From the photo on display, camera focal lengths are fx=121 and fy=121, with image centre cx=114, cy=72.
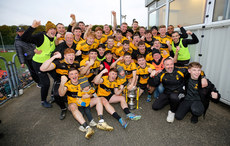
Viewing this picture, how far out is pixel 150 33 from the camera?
4.63 m

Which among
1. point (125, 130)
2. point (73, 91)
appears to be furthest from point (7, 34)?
point (125, 130)

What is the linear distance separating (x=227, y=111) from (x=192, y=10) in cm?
369

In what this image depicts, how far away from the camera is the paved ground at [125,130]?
2.29 metres

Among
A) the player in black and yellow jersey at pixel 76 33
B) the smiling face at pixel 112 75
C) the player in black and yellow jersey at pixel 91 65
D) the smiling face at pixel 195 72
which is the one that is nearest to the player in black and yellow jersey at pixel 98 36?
the player in black and yellow jersey at pixel 76 33

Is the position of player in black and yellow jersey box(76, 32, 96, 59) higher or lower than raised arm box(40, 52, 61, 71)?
higher

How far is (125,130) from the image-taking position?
2572 millimetres

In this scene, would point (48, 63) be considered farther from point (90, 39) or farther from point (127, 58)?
point (127, 58)

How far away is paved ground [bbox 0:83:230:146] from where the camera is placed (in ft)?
7.52

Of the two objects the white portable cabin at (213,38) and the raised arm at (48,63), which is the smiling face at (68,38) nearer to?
the raised arm at (48,63)

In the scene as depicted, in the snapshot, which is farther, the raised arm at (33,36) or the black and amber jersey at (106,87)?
the black and amber jersey at (106,87)

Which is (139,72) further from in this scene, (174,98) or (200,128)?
(200,128)

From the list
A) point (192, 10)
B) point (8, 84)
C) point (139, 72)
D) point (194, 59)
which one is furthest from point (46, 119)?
point (192, 10)

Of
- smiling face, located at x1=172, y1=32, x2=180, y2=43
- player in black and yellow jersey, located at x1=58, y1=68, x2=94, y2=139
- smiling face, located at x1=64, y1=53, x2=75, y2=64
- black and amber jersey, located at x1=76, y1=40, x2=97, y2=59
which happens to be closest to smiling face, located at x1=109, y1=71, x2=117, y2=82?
player in black and yellow jersey, located at x1=58, y1=68, x2=94, y2=139

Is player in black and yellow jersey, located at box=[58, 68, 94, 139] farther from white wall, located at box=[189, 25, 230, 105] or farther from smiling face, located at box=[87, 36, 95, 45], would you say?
white wall, located at box=[189, 25, 230, 105]
